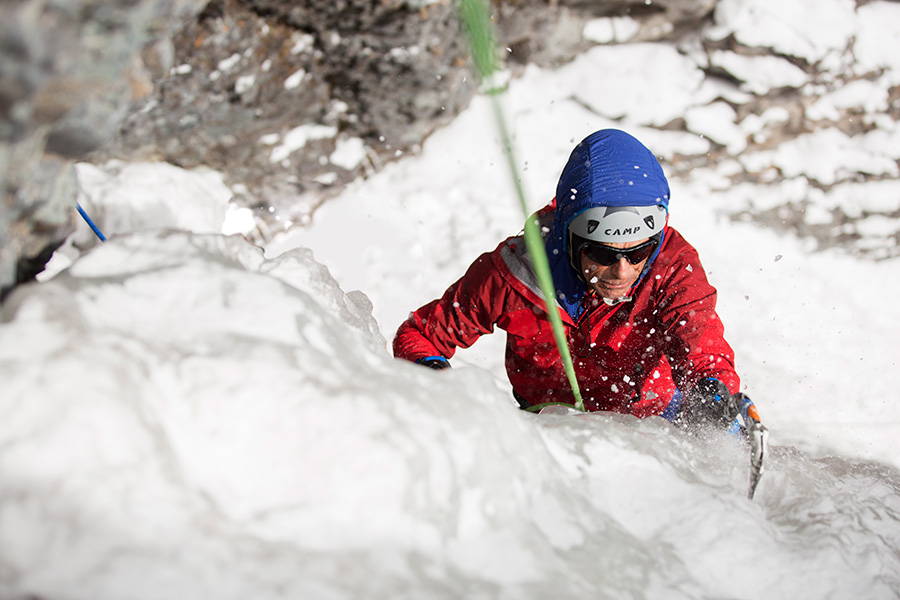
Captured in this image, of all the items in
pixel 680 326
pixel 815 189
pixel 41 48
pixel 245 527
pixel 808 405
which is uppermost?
pixel 41 48

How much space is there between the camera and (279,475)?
3.83 ft

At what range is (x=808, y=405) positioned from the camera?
4.23 metres

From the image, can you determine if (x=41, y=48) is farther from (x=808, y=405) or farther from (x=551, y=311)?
(x=808, y=405)

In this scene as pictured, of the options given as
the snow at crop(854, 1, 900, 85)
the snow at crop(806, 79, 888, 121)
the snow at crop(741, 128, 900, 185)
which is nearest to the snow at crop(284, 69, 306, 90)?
the snow at crop(741, 128, 900, 185)

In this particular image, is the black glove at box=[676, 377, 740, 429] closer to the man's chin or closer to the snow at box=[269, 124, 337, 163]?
the man's chin

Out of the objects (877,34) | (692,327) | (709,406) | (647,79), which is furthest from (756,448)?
(877,34)

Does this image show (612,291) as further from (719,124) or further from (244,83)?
(719,124)

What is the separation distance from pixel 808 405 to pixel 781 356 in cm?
35

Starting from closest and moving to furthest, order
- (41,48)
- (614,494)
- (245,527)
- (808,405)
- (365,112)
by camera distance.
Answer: (41,48), (245,527), (614,494), (808,405), (365,112)

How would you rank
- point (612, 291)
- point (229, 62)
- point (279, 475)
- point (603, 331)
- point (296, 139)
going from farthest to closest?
1. point (296, 139)
2. point (229, 62)
3. point (603, 331)
4. point (612, 291)
5. point (279, 475)

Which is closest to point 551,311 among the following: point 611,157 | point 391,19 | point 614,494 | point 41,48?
point 611,157

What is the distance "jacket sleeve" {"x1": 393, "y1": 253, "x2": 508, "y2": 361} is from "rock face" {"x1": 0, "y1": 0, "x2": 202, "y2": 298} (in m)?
1.35

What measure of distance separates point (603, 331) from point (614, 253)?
0.47 m

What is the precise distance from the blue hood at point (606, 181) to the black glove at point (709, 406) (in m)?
0.42
